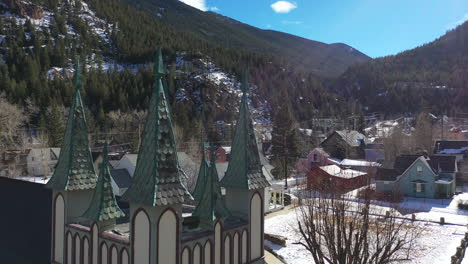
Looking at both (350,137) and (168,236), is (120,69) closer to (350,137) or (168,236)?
(350,137)

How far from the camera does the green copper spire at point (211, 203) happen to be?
27.1 ft

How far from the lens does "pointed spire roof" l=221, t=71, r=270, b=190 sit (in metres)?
9.31

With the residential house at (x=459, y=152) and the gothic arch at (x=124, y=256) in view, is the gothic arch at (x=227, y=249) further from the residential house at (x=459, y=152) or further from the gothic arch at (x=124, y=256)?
the residential house at (x=459, y=152)

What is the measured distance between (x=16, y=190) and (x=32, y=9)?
449 feet

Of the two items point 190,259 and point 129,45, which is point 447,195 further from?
point 129,45

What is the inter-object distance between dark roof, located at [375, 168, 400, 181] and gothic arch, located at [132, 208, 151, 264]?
125 ft

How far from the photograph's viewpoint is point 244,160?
9.46 metres

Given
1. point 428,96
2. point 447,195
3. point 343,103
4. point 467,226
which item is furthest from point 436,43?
point 467,226

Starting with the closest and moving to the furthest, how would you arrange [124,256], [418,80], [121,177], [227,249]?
[124,256], [227,249], [121,177], [418,80]

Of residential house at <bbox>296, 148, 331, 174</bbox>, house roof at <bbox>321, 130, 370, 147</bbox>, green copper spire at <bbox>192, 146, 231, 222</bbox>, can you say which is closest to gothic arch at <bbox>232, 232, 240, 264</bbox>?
green copper spire at <bbox>192, 146, 231, 222</bbox>

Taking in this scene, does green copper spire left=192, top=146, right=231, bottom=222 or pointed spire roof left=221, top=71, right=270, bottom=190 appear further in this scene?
pointed spire roof left=221, top=71, right=270, bottom=190

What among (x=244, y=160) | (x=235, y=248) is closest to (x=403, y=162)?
(x=244, y=160)

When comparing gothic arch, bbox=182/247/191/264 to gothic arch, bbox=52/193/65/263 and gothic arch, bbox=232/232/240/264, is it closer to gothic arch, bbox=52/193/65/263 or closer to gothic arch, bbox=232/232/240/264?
gothic arch, bbox=232/232/240/264

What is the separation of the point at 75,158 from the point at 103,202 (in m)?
1.88
